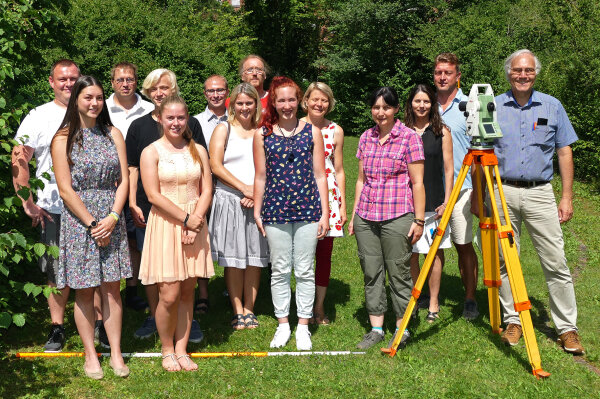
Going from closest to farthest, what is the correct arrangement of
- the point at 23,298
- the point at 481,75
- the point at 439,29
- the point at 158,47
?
the point at 23,298 < the point at 158,47 < the point at 481,75 < the point at 439,29

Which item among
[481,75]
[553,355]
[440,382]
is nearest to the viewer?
[440,382]

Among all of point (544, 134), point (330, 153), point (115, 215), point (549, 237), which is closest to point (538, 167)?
point (544, 134)

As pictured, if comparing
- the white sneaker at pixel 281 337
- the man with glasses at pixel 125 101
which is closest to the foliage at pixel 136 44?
the man with glasses at pixel 125 101

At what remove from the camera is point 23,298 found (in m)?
6.65

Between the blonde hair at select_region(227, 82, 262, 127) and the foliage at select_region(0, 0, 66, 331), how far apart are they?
5.72 ft

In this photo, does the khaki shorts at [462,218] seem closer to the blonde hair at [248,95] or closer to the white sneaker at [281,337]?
the white sneaker at [281,337]

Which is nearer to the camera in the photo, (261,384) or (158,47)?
(261,384)

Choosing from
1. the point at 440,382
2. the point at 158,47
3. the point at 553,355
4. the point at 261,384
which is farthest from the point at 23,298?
the point at 158,47

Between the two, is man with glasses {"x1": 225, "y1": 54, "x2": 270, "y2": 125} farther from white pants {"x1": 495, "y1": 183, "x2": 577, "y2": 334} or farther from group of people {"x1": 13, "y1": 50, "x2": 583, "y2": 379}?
white pants {"x1": 495, "y1": 183, "x2": 577, "y2": 334}

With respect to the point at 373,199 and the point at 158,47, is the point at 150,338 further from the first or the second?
the point at 158,47

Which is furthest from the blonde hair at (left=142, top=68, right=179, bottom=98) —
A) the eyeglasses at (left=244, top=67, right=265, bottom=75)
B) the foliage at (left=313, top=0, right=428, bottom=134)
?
the foliage at (left=313, top=0, right=428, bottom=134)

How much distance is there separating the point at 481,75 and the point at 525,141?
1830 cm

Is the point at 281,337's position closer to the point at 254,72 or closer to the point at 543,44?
the point at 254,72

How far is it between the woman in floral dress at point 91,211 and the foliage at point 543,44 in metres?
11.8
